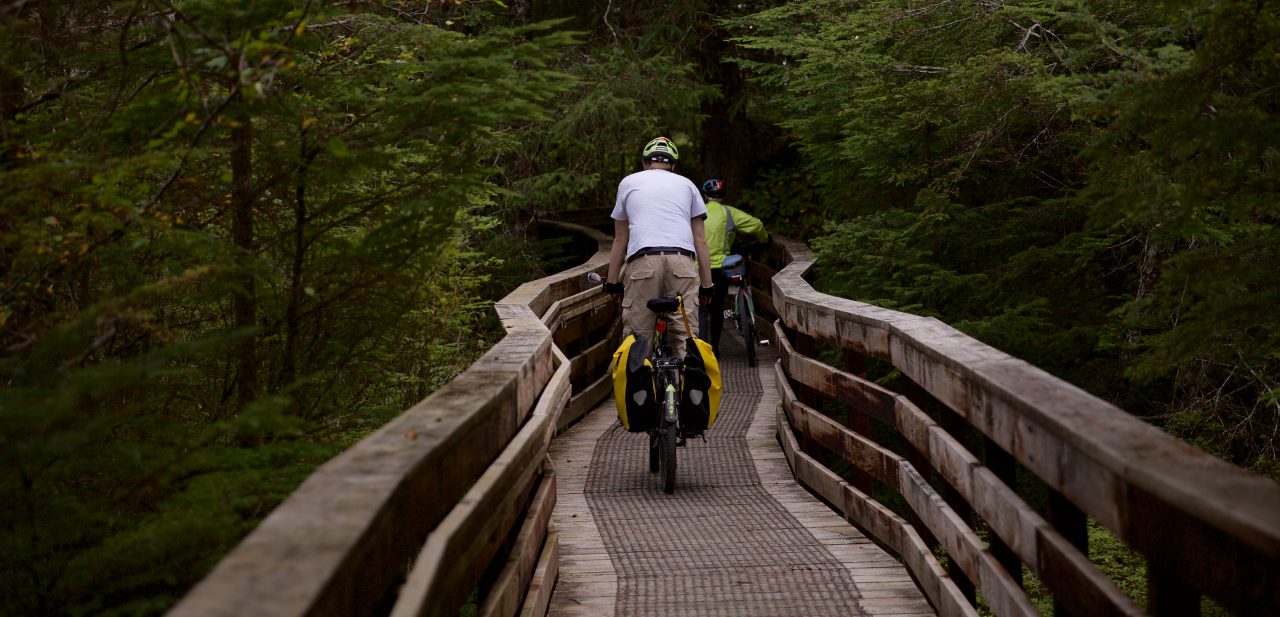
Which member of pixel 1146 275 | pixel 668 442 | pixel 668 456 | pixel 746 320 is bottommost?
pixel 746 320

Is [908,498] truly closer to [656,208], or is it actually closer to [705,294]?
[705,294]

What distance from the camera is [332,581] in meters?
2.25

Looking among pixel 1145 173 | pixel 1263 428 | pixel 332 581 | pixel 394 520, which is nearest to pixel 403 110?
pixel 394 520

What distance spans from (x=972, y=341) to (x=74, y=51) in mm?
3663

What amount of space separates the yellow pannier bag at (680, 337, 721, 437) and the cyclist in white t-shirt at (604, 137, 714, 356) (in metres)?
0.19

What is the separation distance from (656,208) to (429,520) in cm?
487

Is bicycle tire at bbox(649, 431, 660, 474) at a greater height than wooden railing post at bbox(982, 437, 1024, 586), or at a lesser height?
lesser

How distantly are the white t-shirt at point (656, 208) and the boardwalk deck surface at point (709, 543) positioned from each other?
1582mm

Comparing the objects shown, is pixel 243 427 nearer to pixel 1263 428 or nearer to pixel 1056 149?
pixel 1263 428

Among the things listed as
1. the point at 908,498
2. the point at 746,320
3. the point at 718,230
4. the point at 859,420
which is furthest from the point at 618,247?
the point at 746,320

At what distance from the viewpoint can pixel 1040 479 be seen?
4.45 meters

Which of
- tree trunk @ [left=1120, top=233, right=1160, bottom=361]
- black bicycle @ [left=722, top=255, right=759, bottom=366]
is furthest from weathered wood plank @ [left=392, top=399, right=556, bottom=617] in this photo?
black bicycle @ [left=722, top=255, right=759, bottom=366]

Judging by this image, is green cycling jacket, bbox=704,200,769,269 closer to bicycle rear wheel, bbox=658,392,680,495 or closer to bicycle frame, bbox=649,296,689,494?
bicycle frame, bbox=649,296,689,494

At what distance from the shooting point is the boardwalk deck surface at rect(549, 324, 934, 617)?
5332 mm
